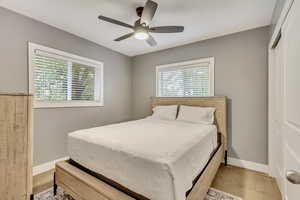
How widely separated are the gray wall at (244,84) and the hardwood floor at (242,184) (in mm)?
344

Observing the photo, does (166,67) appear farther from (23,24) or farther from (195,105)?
(23,24)

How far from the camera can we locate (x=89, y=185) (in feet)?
4.52

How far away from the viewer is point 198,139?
1662 millimetres

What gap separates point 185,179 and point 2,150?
168 cm

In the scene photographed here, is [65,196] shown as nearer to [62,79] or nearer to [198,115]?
[62,79]

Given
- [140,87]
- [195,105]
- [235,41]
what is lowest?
[195,105]

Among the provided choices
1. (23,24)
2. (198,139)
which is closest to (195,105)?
(198,139)

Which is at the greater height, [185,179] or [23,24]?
[23,24]

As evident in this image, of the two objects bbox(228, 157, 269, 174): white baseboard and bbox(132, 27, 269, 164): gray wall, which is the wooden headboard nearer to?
bbox(132, 27, 269, 164): gray wall

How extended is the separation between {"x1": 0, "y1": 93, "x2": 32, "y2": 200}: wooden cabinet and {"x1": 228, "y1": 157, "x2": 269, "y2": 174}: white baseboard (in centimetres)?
301

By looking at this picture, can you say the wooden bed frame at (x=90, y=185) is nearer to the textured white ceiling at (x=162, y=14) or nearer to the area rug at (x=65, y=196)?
the area rug at (x=65, y=196)

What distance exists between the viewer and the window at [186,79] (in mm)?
3074

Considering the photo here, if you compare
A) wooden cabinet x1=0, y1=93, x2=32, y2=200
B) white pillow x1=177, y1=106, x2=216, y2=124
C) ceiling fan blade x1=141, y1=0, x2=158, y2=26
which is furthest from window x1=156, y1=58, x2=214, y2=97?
wooden cabinet x1=0, y1=93, x2=32, y2=200

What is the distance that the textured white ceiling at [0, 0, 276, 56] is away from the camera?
198 centimetres
